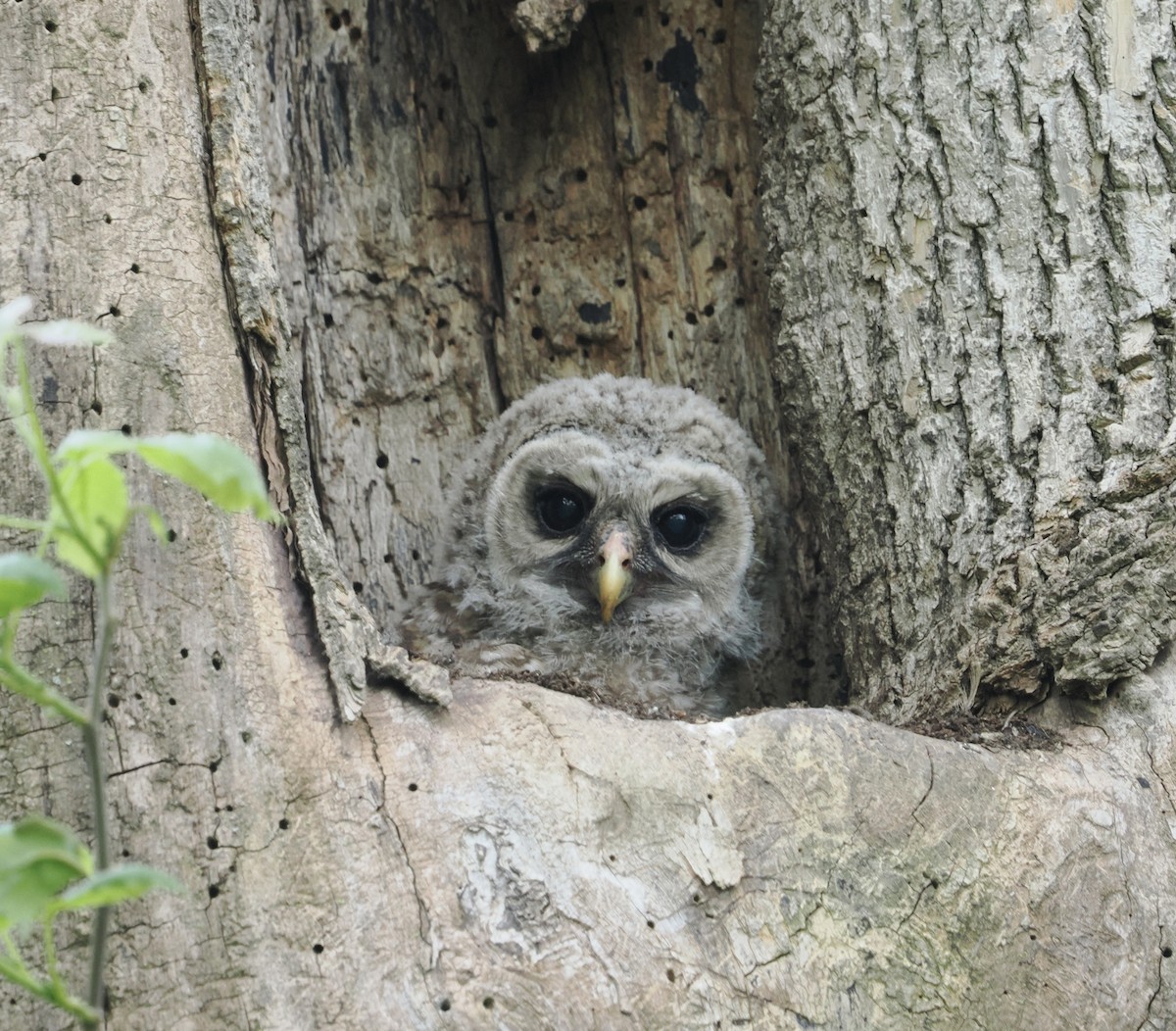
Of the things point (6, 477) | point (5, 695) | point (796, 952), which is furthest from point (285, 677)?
point (796, 952)

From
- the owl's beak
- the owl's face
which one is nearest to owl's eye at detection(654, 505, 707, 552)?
the owl's face

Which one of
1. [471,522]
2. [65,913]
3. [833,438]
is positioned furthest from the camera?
[471,522]

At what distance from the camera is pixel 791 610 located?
3592mm

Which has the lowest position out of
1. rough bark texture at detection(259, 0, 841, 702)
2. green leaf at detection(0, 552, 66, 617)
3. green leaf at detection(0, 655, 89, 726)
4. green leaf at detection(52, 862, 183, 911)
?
green leaf at detection(52, 862, 183, 911)

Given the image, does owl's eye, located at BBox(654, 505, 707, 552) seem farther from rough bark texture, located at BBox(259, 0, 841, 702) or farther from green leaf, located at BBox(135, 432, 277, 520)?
green leaf, located at BBox(135, 432, 277, 520)

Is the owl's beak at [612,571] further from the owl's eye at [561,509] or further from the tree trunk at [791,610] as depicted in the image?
the tree trunk at [791,610]

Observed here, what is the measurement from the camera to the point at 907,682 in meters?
2.84

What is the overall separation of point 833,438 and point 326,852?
5.45ft

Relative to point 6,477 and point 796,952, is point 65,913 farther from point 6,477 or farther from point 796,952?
point 796,952

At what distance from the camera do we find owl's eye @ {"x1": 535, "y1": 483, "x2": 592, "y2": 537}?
3400 mm

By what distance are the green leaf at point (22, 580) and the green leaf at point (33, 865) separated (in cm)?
20

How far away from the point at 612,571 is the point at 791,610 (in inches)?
A: 25.9

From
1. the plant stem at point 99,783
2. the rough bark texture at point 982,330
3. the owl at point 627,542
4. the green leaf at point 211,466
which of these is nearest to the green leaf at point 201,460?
the green leaf at point 211,466

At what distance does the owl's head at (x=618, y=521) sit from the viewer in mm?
3373
